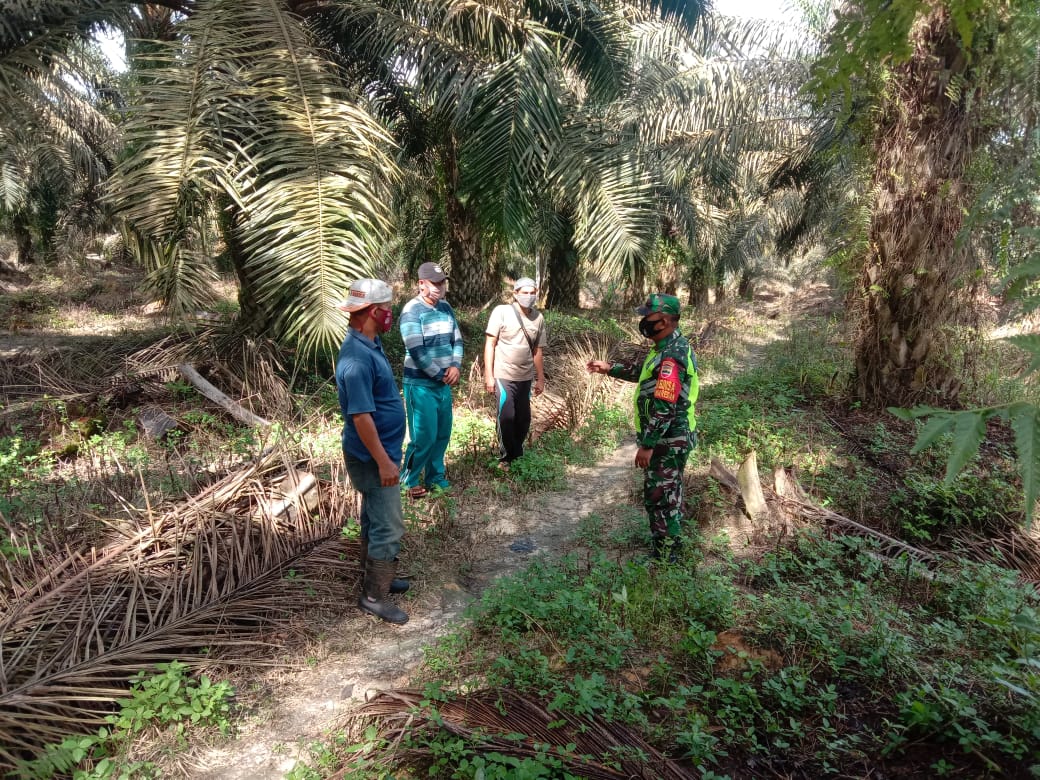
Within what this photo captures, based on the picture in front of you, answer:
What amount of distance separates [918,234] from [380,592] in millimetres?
6244

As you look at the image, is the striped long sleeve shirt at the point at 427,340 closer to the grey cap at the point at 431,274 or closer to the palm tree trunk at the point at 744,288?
the grey cap at the point at 431,274

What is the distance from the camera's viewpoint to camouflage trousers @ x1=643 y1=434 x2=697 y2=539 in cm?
403

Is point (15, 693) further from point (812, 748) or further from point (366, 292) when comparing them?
point (812, 748)

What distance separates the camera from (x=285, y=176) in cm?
565

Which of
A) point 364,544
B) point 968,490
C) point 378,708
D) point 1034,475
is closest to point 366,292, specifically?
point 364,544

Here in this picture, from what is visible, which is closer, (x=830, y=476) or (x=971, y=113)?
(x=830, y=476)

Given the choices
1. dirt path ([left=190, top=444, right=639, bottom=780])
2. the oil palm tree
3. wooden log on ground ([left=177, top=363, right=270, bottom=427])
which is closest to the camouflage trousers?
dirt path ([left=190, top=444, right=639, bottom=780])

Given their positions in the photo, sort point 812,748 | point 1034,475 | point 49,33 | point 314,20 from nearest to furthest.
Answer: point 1034,475 → point 812,748 → point 49,33 → point 314,20

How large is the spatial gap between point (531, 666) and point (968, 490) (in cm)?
380

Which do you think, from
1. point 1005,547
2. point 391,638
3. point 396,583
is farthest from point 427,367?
point 1005,547

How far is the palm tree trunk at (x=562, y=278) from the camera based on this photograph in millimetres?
14709

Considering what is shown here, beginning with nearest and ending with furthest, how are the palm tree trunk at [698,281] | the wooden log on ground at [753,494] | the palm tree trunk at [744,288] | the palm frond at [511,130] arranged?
the wooden log on ground at [753,494] → the palm frond at [511,130] → the palm tree trunk at [698,281] → the palm tree trunk at [744,288]

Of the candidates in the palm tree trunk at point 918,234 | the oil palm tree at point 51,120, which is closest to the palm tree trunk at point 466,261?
the oil palm tree at point 51,120

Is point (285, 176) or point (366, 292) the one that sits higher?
point (285, 176)
